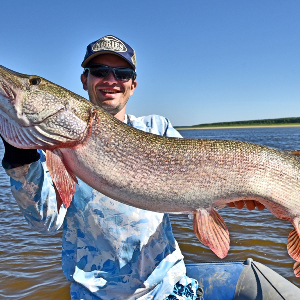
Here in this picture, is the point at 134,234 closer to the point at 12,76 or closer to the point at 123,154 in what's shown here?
the point at 123,154

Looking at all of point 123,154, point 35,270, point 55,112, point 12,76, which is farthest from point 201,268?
point 35,270

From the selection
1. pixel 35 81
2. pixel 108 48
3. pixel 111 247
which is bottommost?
pixel 111 247

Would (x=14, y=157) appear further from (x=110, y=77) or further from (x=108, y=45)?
(x=108, y=45)

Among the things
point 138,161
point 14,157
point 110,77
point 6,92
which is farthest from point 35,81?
point 110,77

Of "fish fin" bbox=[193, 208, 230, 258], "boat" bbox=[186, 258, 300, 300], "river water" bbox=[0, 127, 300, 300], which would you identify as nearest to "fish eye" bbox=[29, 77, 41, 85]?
"fish fin" bbox=[193, 208, 230, 258]

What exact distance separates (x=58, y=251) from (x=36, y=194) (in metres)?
4.42

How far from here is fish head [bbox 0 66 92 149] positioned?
8.30 ft

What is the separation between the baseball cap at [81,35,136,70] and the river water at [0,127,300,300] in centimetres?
367

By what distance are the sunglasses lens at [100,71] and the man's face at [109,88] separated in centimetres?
4

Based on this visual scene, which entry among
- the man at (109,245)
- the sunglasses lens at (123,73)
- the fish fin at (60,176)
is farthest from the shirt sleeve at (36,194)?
the sunglasses lens at (123,73)

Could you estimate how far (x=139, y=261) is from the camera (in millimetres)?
3174

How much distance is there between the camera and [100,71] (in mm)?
3676

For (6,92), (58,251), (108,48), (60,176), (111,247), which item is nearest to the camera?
(6,92)

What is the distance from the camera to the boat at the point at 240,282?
362 cm
